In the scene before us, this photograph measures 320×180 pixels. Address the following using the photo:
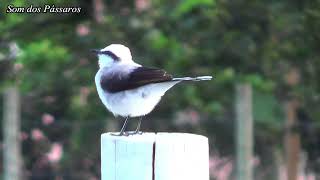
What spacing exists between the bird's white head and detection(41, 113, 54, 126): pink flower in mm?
5772

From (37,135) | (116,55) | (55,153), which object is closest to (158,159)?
(116,55)

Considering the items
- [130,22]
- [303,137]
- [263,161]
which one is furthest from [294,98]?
[130,22]

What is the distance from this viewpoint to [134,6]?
10477 mm

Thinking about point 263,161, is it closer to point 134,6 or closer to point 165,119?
point 165,119

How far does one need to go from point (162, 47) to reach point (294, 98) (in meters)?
2.05

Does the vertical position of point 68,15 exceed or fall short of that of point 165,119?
it exceeds it

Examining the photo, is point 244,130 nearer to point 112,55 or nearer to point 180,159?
point 112,55

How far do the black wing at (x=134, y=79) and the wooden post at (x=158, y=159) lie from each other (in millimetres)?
1078

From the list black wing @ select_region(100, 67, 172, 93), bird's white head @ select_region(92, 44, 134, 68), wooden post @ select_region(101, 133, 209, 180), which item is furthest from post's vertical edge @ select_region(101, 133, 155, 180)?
bird's white head @ select_region(92, 44, 134, 68)

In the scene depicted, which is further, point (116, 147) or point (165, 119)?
point (165, 119)

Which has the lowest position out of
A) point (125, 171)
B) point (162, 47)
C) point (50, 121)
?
point (125, 171)

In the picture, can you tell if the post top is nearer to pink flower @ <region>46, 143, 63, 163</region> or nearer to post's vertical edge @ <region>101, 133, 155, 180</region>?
post's vertical edge @ <region>101, 133, 155, 180</region>

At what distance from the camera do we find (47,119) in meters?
11.2

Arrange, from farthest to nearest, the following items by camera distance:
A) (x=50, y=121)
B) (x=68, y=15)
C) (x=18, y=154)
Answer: (x=50, y=121)
(x=18, y=154)
(x=68, y=15)
